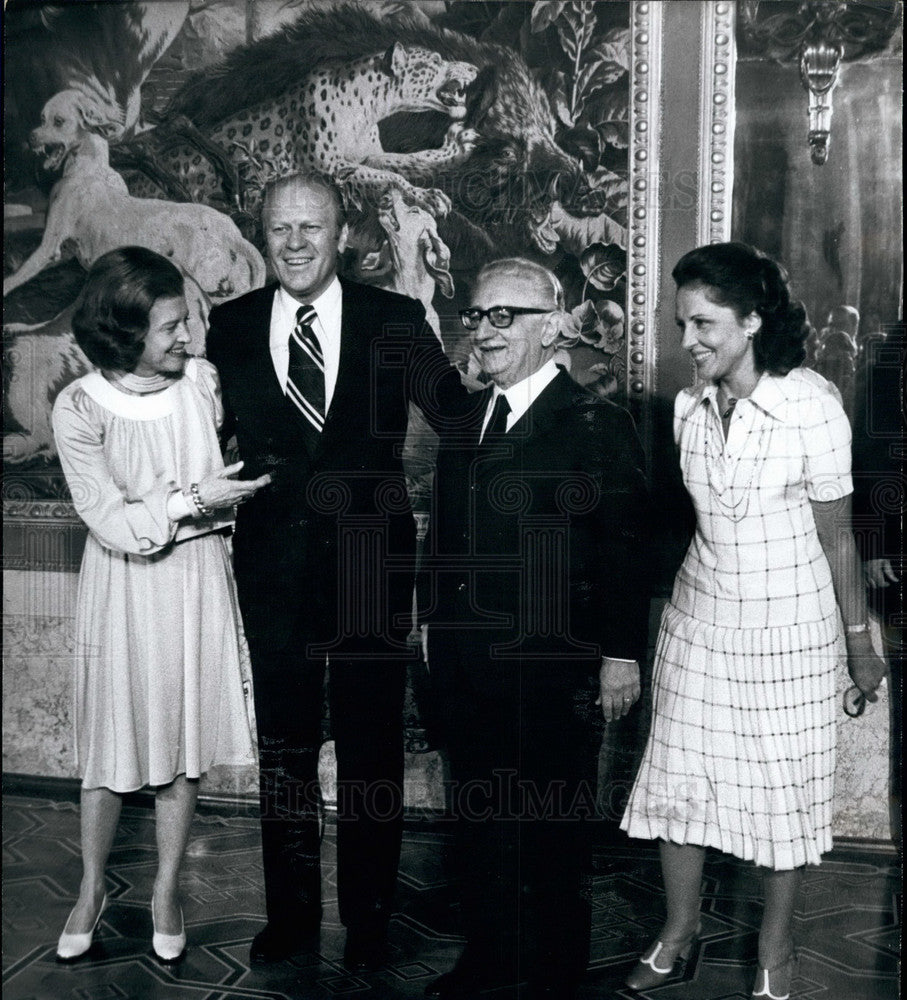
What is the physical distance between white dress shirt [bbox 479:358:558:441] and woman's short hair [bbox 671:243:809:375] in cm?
42

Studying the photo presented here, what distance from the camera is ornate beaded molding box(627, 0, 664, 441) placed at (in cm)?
294

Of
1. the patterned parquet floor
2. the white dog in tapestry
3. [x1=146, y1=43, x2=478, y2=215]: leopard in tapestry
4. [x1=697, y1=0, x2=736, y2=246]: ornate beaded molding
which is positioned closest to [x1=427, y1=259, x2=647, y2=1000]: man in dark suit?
the patterned parquet floor

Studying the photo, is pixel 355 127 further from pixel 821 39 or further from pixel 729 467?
pixel 729 467

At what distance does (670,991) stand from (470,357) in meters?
1.85

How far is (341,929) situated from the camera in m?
3.04

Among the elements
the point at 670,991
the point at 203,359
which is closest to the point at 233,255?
the point at 203,359

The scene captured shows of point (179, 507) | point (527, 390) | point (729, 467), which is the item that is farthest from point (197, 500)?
point (729, 467)

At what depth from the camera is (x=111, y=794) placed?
3047mm

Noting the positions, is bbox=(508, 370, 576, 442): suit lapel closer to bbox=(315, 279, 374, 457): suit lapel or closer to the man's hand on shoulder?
bbox=(315, 279, 374, 457): suit lapel

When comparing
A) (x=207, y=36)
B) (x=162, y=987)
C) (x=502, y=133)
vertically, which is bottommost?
(x=162, y=987)

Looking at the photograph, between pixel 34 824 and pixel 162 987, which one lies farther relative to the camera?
pixel 34 824

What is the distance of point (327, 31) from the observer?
120 inches

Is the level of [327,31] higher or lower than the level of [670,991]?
higher

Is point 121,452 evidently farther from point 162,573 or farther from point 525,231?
point 525,231
